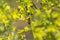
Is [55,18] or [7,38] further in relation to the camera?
[7,38]

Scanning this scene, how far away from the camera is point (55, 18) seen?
95 cm

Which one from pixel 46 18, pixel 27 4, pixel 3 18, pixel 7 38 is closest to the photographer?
pixel 46 18

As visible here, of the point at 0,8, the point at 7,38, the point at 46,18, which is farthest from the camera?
the point at 7,38

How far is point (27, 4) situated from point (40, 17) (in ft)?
4.41

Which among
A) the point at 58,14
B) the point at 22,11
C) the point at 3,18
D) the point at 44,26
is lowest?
the point at 22,11

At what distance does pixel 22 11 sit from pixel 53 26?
1.62 m

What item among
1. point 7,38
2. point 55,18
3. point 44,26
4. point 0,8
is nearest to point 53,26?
point 55,18

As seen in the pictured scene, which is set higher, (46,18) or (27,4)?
(46,18)

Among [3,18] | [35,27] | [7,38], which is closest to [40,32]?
[35,27]

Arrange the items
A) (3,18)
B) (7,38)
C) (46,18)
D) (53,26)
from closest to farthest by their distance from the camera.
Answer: (53,26), (46,18), (3,18), (7,38)

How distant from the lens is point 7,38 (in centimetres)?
Answer: 182

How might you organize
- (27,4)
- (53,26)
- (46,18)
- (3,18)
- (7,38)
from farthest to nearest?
(27,4) → (7,38) → (3,18) → (46,18) → (53,26)

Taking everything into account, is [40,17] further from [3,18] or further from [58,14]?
[3,18]

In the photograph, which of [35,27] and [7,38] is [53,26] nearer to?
[35,27]
